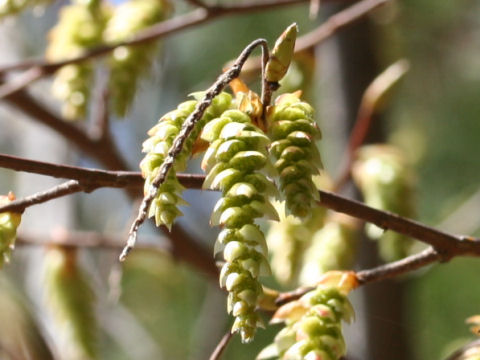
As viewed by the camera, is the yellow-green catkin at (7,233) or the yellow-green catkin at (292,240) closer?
the yellow-green catkin at (7,233)

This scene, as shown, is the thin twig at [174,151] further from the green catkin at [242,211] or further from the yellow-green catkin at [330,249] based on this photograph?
the yellow-green catkin at [330,249]

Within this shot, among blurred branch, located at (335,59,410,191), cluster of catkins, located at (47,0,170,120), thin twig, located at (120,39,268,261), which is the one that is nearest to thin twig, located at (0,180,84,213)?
thin twig, located at (120,39,268,261)

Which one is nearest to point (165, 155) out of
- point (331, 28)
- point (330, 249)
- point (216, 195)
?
point (330, 249)

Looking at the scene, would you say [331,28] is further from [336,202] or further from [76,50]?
[336,202]

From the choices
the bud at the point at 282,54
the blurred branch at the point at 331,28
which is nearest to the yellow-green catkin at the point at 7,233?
the bud at the point at 282,54

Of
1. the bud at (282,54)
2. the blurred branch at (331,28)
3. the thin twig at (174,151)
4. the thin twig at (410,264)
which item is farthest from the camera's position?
the blurred branch at (331,28)

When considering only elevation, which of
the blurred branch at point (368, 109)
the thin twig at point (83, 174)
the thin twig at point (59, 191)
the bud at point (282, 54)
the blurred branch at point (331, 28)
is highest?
the blurred branch at point (331, 28)

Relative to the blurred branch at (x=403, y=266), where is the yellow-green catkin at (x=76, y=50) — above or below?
A: above
